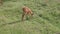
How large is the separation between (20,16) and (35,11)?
82 centimetres

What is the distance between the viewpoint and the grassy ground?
876cm

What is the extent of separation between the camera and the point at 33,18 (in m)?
9.66

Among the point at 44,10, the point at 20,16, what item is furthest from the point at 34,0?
the point at 20,16

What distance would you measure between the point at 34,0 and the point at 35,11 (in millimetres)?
1421

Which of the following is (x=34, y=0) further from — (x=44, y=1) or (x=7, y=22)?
(x=7, y=22)

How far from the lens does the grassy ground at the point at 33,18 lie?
28.7ft

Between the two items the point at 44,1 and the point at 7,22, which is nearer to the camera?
the point at 7,22

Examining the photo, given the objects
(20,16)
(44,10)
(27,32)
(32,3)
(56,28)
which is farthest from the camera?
(32,3)

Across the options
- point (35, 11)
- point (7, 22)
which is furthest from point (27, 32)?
point (35, 11)

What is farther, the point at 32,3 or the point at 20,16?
the point at 32,3

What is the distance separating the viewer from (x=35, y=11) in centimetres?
1036

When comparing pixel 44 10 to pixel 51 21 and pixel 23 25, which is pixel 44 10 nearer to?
pixel 51 21

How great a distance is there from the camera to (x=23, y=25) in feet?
29.4

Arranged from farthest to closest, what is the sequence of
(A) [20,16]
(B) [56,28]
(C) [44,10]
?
(C) [44,10]
(A) [20,16]
(B) [56,28]
